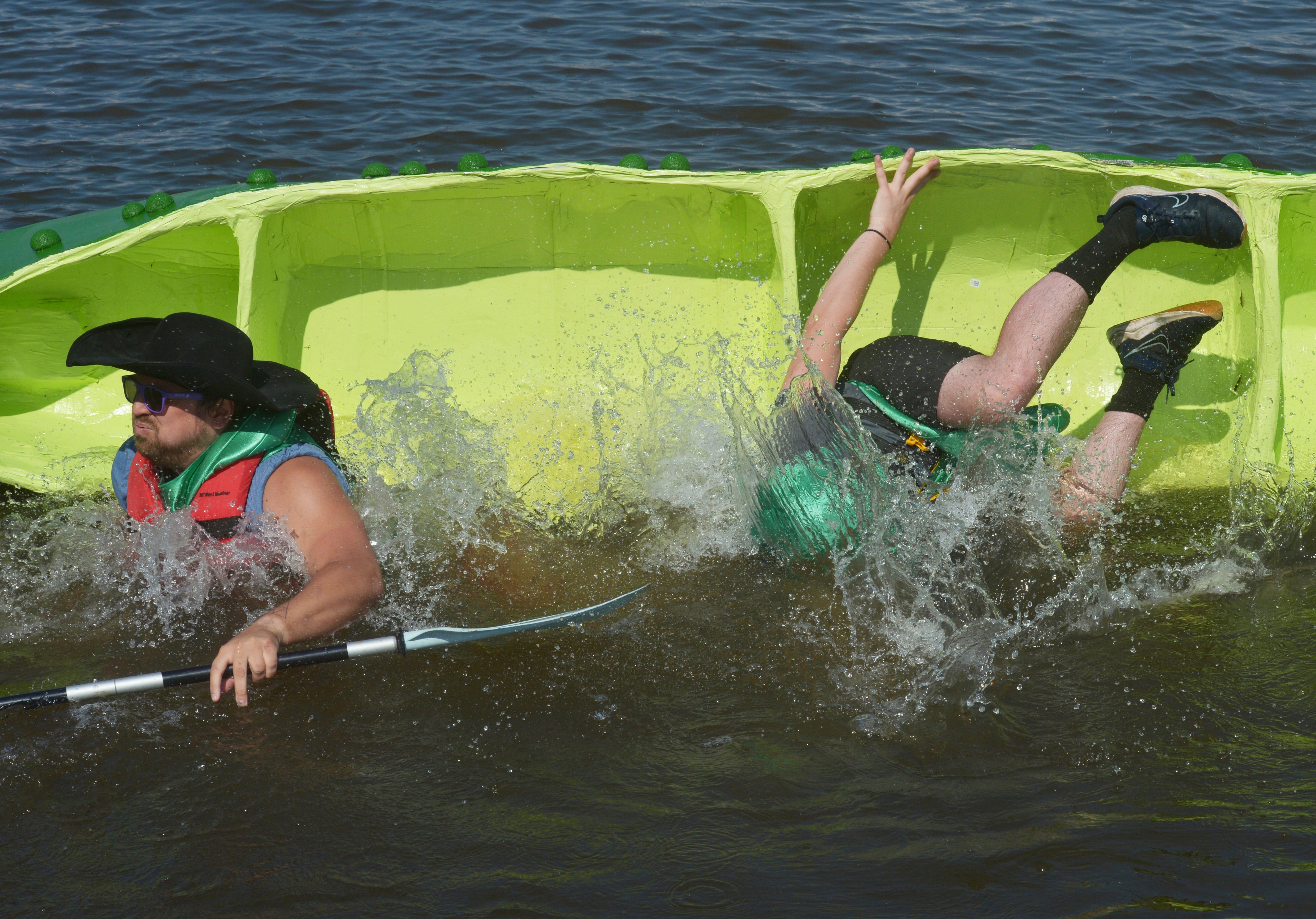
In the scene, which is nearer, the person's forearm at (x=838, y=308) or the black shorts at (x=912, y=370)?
the black shorts at (x=912, y=370)

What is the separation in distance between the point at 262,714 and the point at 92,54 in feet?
24.0

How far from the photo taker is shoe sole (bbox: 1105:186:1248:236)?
3656 millimetres

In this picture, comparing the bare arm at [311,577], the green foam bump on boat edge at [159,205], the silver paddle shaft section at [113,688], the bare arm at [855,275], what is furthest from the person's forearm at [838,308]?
the green foam bump on boat edge at [159,205]

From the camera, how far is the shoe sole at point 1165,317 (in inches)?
145

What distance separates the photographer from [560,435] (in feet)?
13.7

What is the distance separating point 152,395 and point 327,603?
81cm

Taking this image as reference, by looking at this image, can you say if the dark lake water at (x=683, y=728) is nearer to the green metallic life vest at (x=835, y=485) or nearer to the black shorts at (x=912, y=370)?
the green metallic life vest at (x=835, y=485)

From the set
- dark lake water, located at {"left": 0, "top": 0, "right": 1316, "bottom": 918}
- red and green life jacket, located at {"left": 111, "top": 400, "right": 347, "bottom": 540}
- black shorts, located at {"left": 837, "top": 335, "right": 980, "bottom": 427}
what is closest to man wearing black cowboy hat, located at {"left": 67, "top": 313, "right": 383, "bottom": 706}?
red and green life jacket, located at {"left": 111, "top": 400, "right": 347, "bottom": 540}

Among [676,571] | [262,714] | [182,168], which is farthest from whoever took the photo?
[182,168]

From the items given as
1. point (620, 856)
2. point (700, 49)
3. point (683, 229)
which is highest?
point (700, 49)

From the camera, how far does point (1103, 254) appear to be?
11.8 feet

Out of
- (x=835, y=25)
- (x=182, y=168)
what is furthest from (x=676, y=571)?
(x=835, y=25)

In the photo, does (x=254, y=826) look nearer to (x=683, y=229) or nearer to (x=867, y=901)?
(x=867, y=901)

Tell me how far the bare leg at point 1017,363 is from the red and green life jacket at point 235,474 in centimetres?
200
